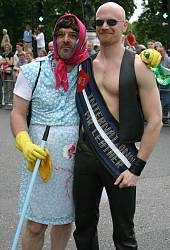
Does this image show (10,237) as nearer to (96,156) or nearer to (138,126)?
(96,156)

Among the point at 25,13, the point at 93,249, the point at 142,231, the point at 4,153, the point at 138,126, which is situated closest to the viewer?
the point at 138,126

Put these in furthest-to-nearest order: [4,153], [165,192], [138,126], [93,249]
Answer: [4,153] < [165,192] < [93,249] < [138,126]

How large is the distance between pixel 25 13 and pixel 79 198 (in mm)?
34867

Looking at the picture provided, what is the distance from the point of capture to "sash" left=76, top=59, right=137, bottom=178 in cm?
297

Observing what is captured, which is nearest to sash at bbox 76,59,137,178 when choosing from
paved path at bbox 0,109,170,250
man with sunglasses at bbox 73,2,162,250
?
man with sunglasses at bbox 73,2,162,250

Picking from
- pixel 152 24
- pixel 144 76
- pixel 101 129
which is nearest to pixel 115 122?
pixel 101 129

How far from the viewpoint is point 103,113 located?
9.73ft

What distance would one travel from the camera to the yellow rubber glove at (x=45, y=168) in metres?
2.99

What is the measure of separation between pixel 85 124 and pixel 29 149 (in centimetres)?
38

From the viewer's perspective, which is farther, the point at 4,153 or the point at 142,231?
the point at 4,153

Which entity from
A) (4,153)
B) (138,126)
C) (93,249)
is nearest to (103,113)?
(138,126)

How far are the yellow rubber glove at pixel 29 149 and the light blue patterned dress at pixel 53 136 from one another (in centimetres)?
12

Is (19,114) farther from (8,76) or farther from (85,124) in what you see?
(8,76)

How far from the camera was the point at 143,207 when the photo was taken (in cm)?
497
